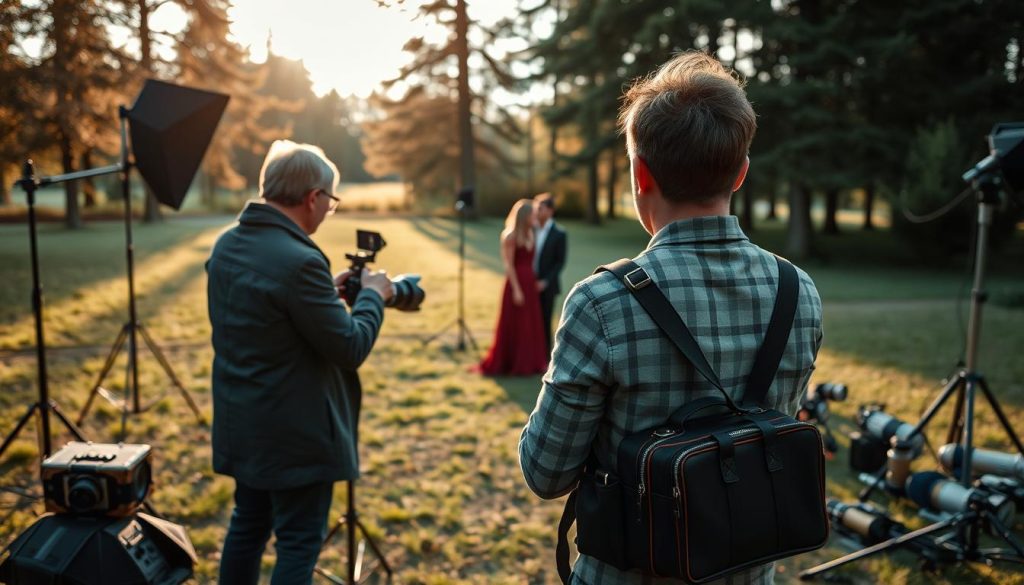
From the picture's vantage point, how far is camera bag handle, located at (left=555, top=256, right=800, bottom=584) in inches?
57.8

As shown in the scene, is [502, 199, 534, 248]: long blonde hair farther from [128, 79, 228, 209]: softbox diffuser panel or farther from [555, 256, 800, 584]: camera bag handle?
[555, 256, 800, 584]: camera bag handle

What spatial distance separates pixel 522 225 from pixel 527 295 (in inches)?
33.3

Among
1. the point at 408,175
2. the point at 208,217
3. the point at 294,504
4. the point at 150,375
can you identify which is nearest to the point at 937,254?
the point at 150,375

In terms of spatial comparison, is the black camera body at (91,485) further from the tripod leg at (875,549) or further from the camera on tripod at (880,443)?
the camera on tripod at (880,443)

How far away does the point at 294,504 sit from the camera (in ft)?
8.75

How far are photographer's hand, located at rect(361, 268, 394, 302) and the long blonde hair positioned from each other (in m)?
4.76

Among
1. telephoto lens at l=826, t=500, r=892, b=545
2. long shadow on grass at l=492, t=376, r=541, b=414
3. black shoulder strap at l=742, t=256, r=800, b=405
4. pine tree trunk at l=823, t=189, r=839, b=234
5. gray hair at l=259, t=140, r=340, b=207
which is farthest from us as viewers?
pine tree trunk at l=823, t=189, r=839, b=234

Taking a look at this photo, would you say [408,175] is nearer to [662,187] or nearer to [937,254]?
[937,254]

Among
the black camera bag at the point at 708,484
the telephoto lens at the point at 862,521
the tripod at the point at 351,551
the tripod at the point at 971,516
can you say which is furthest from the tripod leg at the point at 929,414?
the black camera bag at the point at 708,484

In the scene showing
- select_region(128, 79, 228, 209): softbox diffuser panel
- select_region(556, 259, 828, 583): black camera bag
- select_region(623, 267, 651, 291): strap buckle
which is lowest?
select_region(556, 259, 828, 583): black camera bag

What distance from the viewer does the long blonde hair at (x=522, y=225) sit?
7605 mm

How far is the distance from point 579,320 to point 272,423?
61.7 inches

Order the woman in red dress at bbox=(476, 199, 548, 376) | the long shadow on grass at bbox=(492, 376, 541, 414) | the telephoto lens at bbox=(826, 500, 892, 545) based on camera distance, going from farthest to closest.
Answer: the woman in red dress at bbox=(476, 199, 548, 376) → the long shadow on grass at bbox=(492, 376, 541, 414) → the telephoto lens at bbox=(826, 500, 892, 545)

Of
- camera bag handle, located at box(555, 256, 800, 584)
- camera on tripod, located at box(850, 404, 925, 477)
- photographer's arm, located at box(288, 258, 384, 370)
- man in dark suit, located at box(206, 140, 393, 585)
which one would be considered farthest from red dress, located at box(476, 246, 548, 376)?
camera bag handle, located at box(555, 256, 800, 584)
